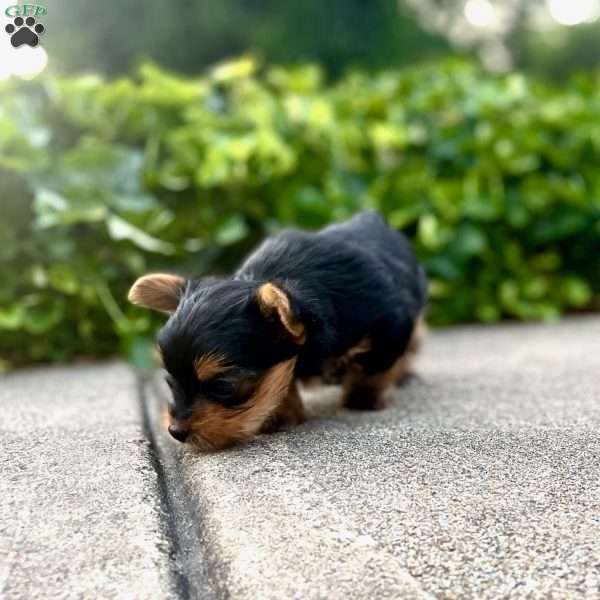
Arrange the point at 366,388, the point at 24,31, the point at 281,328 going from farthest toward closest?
the point at 24,31, the point at 366,388, the point at 281,328

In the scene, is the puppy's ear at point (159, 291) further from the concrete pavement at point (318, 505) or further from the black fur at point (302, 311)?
the concrete pavement at point (318, 505)

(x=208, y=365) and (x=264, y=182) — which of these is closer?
(x=208, y=365)

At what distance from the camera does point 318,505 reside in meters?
2.12

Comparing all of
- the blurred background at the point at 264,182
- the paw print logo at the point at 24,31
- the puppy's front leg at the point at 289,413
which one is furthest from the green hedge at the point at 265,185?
the puppy's front leg at the point at 289,413

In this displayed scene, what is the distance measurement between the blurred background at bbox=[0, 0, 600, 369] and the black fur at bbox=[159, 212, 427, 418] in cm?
158

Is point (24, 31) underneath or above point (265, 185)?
above

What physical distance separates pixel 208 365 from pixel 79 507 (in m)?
0.66

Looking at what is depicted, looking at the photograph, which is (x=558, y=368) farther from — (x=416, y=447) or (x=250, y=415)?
(x=250, y=415)

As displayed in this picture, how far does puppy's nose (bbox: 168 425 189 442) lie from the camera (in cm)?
264

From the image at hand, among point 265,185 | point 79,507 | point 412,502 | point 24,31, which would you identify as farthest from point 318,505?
point 265,185

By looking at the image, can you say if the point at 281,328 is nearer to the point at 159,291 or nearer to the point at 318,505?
the point at 159,291

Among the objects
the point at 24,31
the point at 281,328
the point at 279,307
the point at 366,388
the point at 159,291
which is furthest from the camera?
the point at 24,31

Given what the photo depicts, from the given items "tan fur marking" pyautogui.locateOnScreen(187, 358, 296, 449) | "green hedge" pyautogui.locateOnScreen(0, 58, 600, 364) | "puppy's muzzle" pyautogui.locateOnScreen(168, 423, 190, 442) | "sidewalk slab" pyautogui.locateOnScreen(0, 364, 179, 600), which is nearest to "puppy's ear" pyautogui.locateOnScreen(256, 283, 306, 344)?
"tan fur marking" pyautogui.locateOnScreen(187, 358, 296, 449)

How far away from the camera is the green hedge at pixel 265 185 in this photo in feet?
15.7
